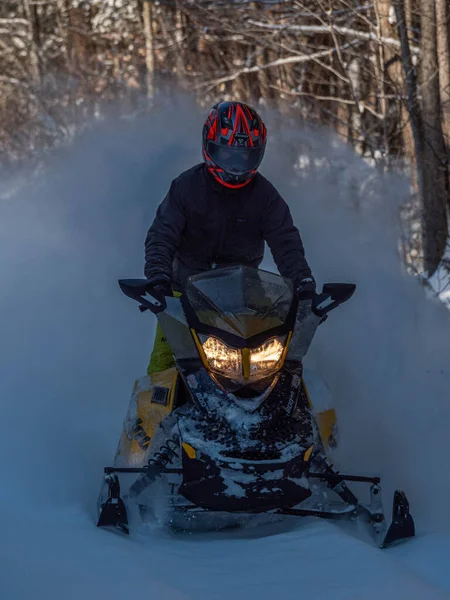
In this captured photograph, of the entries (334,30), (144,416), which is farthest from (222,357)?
(334,30)

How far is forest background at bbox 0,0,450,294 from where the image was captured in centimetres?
1179

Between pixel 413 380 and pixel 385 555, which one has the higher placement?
pixel 413 380

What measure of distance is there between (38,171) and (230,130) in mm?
5864

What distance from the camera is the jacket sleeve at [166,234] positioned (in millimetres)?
5098

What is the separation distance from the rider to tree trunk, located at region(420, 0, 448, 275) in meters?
6.52

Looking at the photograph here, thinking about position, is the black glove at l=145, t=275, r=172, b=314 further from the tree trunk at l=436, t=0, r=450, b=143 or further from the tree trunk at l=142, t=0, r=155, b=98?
the tree trunk at l=142, t=0, r=155, b=98

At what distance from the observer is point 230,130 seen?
5016mm

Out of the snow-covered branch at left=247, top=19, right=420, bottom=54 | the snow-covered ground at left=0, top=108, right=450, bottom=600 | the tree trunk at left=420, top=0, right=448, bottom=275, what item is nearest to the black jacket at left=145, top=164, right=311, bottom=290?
the snow-covered ground at left=0, top=108, right=450, bottom=600

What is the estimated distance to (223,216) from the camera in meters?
5.38

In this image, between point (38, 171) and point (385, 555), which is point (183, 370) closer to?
point (385, 555)

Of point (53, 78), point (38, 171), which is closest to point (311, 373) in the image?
point (38, 171)

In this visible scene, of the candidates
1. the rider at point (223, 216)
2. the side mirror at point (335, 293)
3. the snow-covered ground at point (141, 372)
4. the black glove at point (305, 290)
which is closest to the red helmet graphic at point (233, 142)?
the rider at point (223, 216)

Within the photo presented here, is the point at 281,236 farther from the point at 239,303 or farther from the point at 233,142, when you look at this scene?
the point at 239,303

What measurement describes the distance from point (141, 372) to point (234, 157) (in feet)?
8.31
